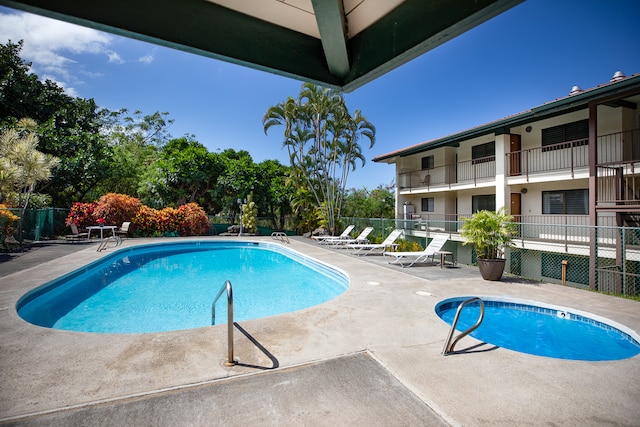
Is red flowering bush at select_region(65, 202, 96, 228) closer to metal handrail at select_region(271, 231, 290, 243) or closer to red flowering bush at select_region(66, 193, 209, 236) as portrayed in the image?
red flowering bush at select_region(66, 193, 209, 236)

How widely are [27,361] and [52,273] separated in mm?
6351

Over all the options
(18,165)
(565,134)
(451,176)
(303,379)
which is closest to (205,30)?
(303,379)

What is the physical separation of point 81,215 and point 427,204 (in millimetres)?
21476

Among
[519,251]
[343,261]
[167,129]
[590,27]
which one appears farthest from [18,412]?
[167,129]

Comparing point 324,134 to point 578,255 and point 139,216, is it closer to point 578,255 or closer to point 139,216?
point 139,216

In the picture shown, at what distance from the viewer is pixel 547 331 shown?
5770mm

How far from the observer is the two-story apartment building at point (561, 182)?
9656 mm

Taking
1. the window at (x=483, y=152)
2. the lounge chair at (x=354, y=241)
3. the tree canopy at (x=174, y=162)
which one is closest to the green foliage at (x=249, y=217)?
the tree canopy at (x=174, y=162)

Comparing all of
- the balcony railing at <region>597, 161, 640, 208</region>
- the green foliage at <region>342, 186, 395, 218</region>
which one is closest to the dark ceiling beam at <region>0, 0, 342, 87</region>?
the balcony railing at <region>597, 161, 640, 208</region>

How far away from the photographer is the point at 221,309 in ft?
24.9

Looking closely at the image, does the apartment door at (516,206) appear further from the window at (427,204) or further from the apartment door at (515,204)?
the window at (427,204)

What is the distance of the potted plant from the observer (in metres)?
8.52

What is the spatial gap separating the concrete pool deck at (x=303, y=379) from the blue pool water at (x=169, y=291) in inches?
71.7

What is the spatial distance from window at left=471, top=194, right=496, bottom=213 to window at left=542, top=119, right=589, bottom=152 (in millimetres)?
3390
